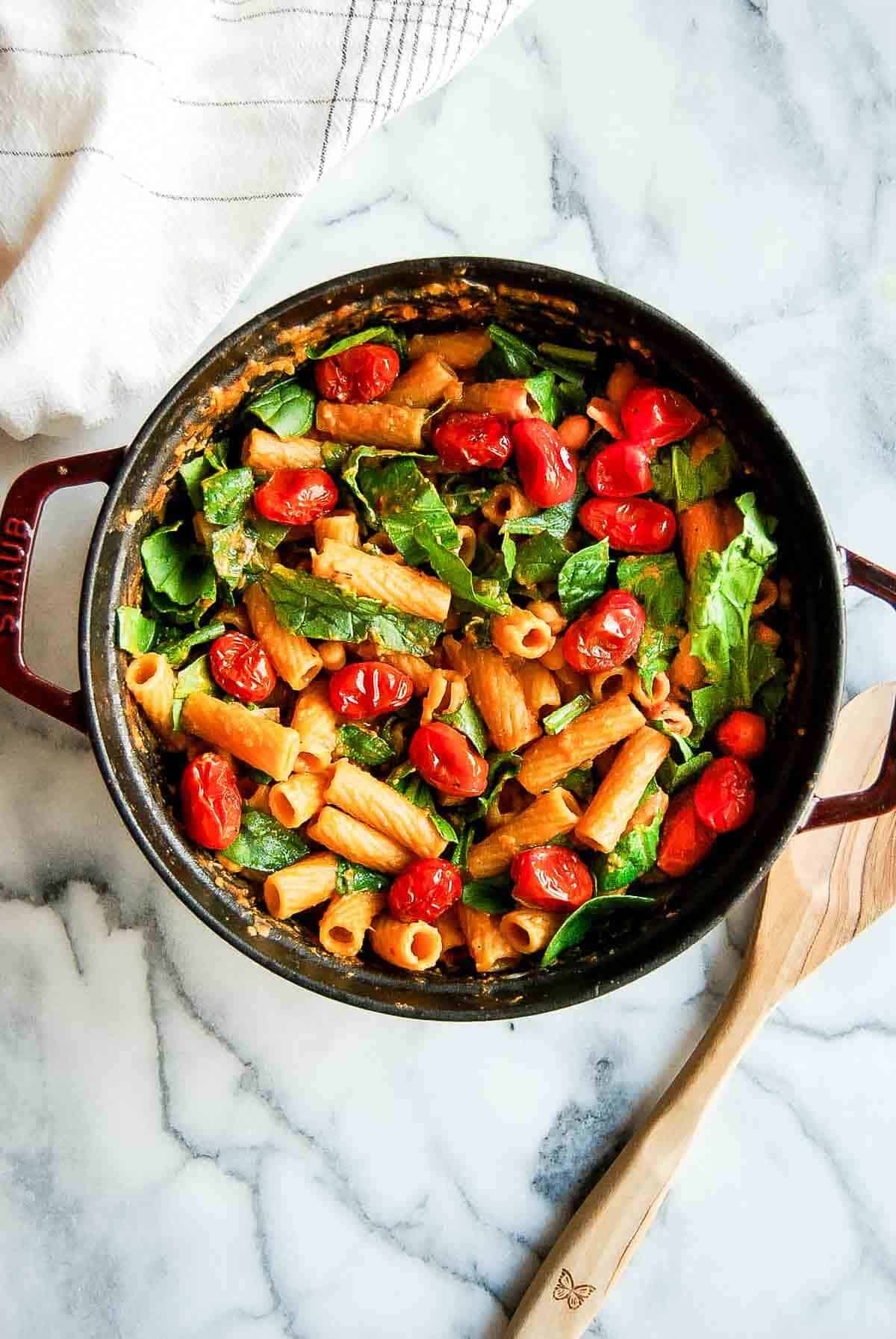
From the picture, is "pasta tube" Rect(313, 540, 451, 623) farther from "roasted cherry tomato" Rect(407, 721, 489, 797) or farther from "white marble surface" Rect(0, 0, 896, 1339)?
"white marble surface" Rect(0, 0, 896, 1339)

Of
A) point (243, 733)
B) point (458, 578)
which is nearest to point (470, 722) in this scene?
point (458, 578)

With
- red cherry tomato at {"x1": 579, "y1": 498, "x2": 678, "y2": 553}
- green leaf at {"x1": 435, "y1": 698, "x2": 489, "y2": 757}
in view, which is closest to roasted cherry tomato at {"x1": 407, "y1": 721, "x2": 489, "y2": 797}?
green leaf at {"x1": 435, "y1": 698, "x2": 489, "y2": 757}

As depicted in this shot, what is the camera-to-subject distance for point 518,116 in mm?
1760

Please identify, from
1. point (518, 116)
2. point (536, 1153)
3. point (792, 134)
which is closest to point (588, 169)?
point (518, 116)

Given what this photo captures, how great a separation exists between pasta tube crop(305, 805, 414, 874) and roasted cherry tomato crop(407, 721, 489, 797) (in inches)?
4.0

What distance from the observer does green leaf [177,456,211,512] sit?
1.56m

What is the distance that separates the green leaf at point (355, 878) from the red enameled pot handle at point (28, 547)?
39cm

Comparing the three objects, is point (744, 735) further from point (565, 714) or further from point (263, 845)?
point (263, 845)

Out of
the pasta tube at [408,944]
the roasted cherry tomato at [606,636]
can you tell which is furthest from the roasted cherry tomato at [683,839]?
the pasta tube at [408,944]

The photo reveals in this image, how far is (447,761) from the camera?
1527mm

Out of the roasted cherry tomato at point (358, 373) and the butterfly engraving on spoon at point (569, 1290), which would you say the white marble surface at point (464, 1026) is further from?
the roasted cherry tomato at point (358, 373)

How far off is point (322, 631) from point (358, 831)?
0.27 meters

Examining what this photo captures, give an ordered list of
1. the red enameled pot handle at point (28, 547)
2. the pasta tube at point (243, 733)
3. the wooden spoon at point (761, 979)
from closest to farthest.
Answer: the red enameled pot handle at point (28, 547) < the pasta tube at point (243, 733) < the wooden spoon at point (761, 979)

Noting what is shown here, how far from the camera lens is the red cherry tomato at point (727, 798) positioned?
154 cm
